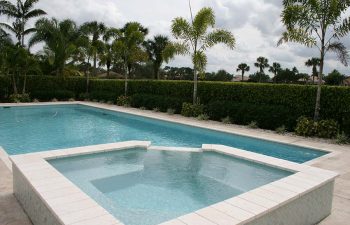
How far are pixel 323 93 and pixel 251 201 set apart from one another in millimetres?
9458

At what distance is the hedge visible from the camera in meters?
11.8

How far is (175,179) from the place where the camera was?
6777 millimetres

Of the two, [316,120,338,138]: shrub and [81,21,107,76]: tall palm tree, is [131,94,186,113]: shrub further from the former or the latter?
[81,21,107,76]: tall palm tree

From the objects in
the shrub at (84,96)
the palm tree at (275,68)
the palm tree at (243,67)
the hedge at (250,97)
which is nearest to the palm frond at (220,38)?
the hedge at (250,97)

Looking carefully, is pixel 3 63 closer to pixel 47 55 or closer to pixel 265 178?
pixel 47 55

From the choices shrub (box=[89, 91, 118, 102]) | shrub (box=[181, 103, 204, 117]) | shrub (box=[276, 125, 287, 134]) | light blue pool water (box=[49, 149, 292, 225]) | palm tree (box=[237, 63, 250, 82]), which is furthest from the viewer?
palm tree (box=[237, 63, 250, 82])

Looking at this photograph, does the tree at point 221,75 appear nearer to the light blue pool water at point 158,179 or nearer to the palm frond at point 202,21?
the palm frond at point 202,21

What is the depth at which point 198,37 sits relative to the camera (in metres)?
16.3

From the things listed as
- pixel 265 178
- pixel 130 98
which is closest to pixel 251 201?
pixel 265 178

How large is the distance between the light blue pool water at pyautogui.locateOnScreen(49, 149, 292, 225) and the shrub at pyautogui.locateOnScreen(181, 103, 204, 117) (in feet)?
26.7

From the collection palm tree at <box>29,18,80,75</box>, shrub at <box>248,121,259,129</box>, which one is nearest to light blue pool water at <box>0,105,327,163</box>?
shrub at <box>248,121,259,129</box>

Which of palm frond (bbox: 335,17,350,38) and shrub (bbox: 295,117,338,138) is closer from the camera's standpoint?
palm frond (bbox: 335,17,350,38)

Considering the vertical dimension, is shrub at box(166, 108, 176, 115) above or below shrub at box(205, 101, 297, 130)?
below

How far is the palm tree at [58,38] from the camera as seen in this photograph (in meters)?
25.7
